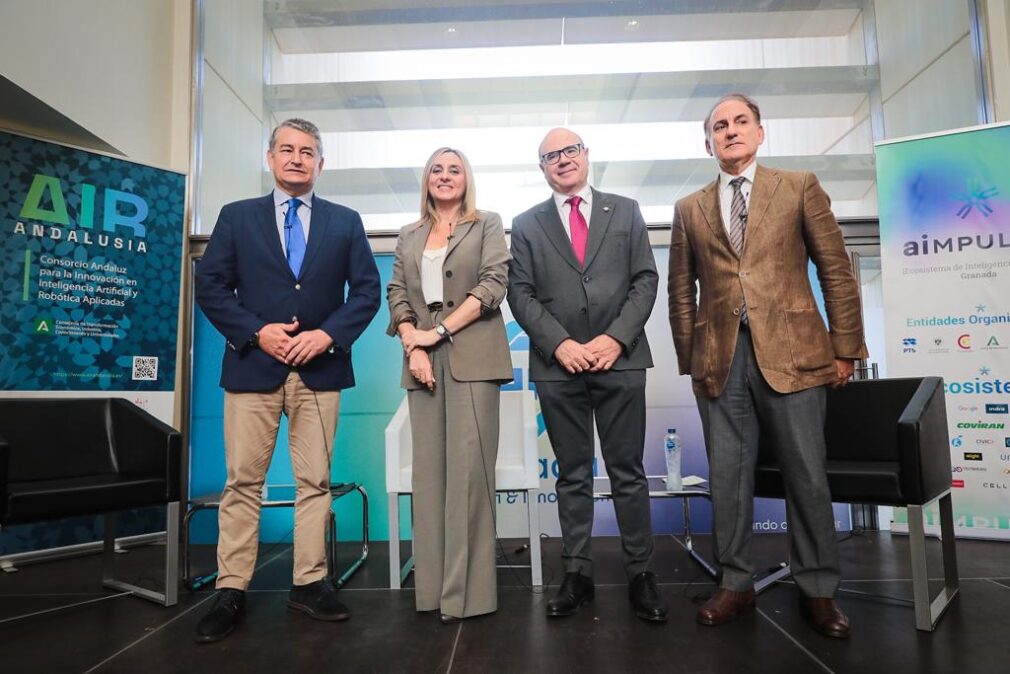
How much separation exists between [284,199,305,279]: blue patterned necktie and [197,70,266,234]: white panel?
6.29ft

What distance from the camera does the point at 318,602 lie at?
2285 mm

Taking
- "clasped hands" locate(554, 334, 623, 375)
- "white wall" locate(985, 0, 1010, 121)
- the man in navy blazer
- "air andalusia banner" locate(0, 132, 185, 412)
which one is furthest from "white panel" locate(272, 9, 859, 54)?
"clasped hands" locate(554, 334, 623, 375)

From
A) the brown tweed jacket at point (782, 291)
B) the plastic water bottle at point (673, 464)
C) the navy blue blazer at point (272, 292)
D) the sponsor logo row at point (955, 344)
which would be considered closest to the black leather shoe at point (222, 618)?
the navy blue blazer at point (272, 292)

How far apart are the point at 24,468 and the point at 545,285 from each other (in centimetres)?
248

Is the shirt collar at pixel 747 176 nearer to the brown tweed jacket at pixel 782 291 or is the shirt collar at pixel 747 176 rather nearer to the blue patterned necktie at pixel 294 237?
the brown tweed jacket at pixel 782 291

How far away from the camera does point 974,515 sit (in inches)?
132

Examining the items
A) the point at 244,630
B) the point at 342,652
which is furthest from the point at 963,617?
the point at 244,630

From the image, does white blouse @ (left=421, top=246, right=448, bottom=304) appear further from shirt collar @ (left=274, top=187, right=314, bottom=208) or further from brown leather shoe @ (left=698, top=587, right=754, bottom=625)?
brown leather shoe @ (left=698, top=587, right=754, bottom=625)

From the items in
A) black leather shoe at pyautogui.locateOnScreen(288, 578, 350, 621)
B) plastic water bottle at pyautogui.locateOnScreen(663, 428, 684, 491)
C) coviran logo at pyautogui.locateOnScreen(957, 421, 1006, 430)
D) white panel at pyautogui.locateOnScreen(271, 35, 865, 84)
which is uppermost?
white panel at pyautogui.locateOnScreen(271, 35, 865, 84)

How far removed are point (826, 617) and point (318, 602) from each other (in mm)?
1846

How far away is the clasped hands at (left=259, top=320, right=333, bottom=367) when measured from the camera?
2.25m

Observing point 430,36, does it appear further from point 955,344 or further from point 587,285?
point 955,344

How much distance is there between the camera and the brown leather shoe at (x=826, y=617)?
77.6 inches

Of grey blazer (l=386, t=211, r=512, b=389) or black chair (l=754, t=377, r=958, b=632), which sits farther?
grey blazer (l=386, t=211, r=512, b=389)
